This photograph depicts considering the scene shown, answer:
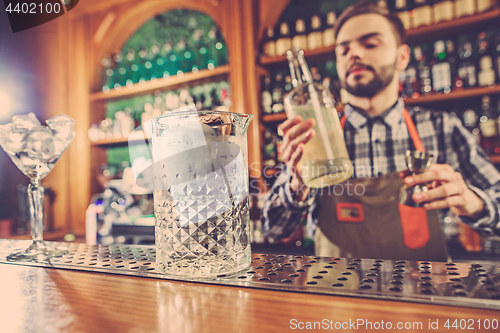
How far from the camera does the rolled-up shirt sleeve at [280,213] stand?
134 cm

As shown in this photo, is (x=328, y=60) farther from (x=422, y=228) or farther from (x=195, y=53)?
(x=422, y=228)

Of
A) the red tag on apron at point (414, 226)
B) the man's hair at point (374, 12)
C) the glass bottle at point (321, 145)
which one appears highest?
the man's hair at point (374, 12)

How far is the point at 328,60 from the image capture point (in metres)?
2.37

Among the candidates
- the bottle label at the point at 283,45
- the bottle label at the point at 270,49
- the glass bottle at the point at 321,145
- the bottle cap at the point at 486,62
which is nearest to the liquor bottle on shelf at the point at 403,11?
the bottle cap at the point at 486,62

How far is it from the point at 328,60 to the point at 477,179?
128 centimetres

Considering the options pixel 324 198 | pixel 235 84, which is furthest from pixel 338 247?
pixel 235 84

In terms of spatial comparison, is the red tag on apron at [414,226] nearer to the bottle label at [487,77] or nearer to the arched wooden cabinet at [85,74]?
the bottle label at [487,77]

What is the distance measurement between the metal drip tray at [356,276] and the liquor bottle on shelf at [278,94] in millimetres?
1710

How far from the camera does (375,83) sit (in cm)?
149

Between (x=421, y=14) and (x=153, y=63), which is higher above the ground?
(x=153, y=63)

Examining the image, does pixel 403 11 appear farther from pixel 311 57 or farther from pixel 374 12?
pixel 374 12

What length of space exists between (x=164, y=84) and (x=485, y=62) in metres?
2.18

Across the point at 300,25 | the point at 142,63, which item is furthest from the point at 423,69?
the point at 142,63

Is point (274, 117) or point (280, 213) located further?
point (274, 117)
